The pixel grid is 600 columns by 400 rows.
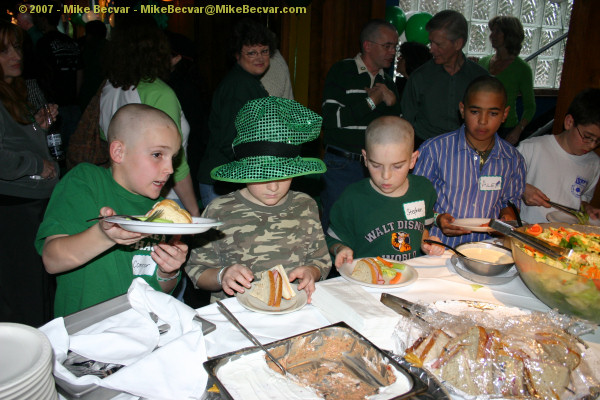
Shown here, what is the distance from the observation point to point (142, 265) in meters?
1.99

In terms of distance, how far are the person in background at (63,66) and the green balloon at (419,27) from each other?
518cm

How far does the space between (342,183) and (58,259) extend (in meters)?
3.22

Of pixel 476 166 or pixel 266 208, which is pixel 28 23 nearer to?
pixel 266 208

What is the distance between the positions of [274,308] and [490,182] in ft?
6.61

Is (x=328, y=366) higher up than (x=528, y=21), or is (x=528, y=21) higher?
(x=528, y=21)

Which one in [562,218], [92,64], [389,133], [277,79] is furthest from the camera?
[92,64]

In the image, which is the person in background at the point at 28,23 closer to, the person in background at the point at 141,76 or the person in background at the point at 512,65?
the person in background at the point at 141,76

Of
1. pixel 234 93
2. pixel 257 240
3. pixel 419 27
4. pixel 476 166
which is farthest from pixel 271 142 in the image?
pixel 419 27

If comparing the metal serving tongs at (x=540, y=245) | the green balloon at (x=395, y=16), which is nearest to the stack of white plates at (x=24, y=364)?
the metal serving tongs at (x=540, y=245)

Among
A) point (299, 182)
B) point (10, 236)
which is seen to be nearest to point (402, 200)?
point (10, 236)

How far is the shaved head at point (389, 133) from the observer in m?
2.46

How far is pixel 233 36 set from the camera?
392cm

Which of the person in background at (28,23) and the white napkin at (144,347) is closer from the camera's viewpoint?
the white napkin at (144,347)

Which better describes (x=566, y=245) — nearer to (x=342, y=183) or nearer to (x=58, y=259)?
(x=58, y=259)
